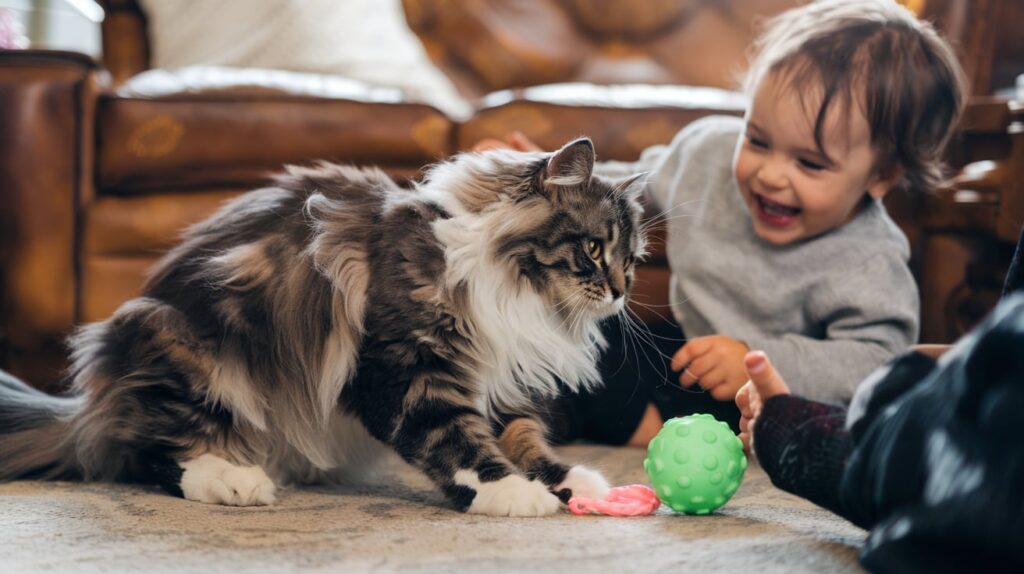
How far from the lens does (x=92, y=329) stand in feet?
5.43

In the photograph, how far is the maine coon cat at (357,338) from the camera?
4.84ft

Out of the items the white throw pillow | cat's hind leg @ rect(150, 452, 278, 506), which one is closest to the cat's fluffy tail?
cat's hind leg @ rect(150, 452, 278, 506)

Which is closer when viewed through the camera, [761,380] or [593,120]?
[761,380]

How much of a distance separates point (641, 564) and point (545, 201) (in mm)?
607

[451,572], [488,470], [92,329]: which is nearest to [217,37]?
[92,329]

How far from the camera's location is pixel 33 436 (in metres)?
1.63

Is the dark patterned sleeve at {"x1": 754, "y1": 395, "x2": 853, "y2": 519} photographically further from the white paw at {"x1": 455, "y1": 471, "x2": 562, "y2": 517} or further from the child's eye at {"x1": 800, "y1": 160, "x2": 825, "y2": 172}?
the child's eye at {"x1": 800, "y1": 160, "x2": 825, "y2": 172}

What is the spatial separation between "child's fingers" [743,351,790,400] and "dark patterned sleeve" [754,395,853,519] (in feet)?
0.08

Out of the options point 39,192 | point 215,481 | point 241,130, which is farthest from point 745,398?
point 39,192

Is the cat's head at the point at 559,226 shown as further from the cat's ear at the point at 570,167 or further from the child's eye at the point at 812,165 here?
the child's eye at the point at 812,165

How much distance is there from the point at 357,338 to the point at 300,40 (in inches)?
72.0

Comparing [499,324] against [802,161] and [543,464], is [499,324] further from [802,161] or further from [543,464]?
[802,161]

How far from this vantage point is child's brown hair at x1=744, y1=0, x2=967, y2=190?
193 cm

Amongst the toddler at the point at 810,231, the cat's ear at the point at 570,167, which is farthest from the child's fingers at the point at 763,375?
the toddler at the point at 810,231
